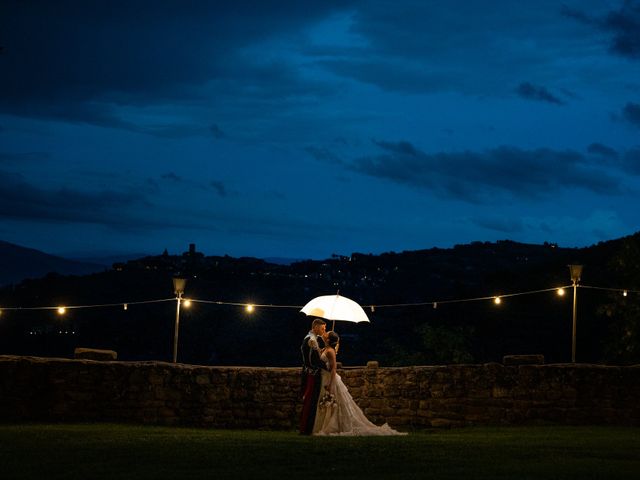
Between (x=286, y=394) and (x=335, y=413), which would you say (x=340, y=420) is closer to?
(x=335, y=413)

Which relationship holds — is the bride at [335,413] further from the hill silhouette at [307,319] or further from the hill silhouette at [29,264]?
the hill silhouette at [29,264]

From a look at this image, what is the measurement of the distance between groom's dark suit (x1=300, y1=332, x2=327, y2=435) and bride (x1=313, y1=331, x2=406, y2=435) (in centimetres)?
7

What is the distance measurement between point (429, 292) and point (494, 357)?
17.7 meters

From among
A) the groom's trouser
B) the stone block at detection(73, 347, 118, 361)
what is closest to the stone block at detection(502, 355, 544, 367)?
the groom's trouser

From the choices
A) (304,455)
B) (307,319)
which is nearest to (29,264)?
(307,319)

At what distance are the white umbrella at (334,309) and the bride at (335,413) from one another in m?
0.73

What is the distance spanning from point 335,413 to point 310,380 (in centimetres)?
60

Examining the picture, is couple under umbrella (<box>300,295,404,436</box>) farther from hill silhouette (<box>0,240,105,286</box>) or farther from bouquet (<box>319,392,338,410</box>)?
hill silhouette (<box>0,240,105,286</box>)

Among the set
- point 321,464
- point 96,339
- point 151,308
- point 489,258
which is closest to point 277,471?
point 321,464

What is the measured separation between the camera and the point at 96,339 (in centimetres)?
4906

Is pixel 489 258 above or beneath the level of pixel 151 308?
above

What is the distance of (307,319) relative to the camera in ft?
157

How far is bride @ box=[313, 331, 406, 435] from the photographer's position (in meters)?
15.7

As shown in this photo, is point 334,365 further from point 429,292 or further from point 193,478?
point 429,292
